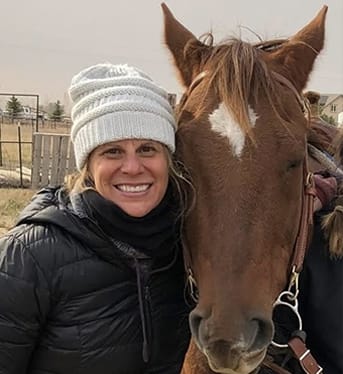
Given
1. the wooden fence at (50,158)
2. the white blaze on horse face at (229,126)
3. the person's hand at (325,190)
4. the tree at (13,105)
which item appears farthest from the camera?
the tree at (13,105)

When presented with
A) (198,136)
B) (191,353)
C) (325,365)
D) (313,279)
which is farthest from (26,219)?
(325,365)

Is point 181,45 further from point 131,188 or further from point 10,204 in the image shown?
point 10,204

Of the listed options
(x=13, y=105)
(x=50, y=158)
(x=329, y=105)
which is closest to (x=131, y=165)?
(x=329, y=105)

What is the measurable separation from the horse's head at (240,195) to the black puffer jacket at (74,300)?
26 centimetres

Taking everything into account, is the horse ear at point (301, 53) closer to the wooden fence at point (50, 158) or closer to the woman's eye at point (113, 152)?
the woman's eye at point (113, 152)

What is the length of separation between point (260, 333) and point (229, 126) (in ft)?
2.17

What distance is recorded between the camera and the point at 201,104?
2.06 metres

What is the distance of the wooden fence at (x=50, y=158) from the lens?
12531 millimetres

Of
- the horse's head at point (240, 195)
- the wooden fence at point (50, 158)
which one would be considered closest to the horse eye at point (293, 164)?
the horse's head at point (240, 195)

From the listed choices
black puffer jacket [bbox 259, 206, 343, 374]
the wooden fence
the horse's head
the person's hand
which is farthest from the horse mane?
the wooden fence

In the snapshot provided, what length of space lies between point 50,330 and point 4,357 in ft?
0.57

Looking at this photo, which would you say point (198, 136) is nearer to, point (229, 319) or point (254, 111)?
point (254, 111)

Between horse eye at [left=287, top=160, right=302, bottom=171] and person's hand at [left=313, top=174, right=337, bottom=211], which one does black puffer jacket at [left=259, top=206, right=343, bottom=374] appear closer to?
person's hand at [left=313, top=174, right=337, bottom=211]

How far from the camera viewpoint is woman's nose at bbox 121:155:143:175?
6.59ft
